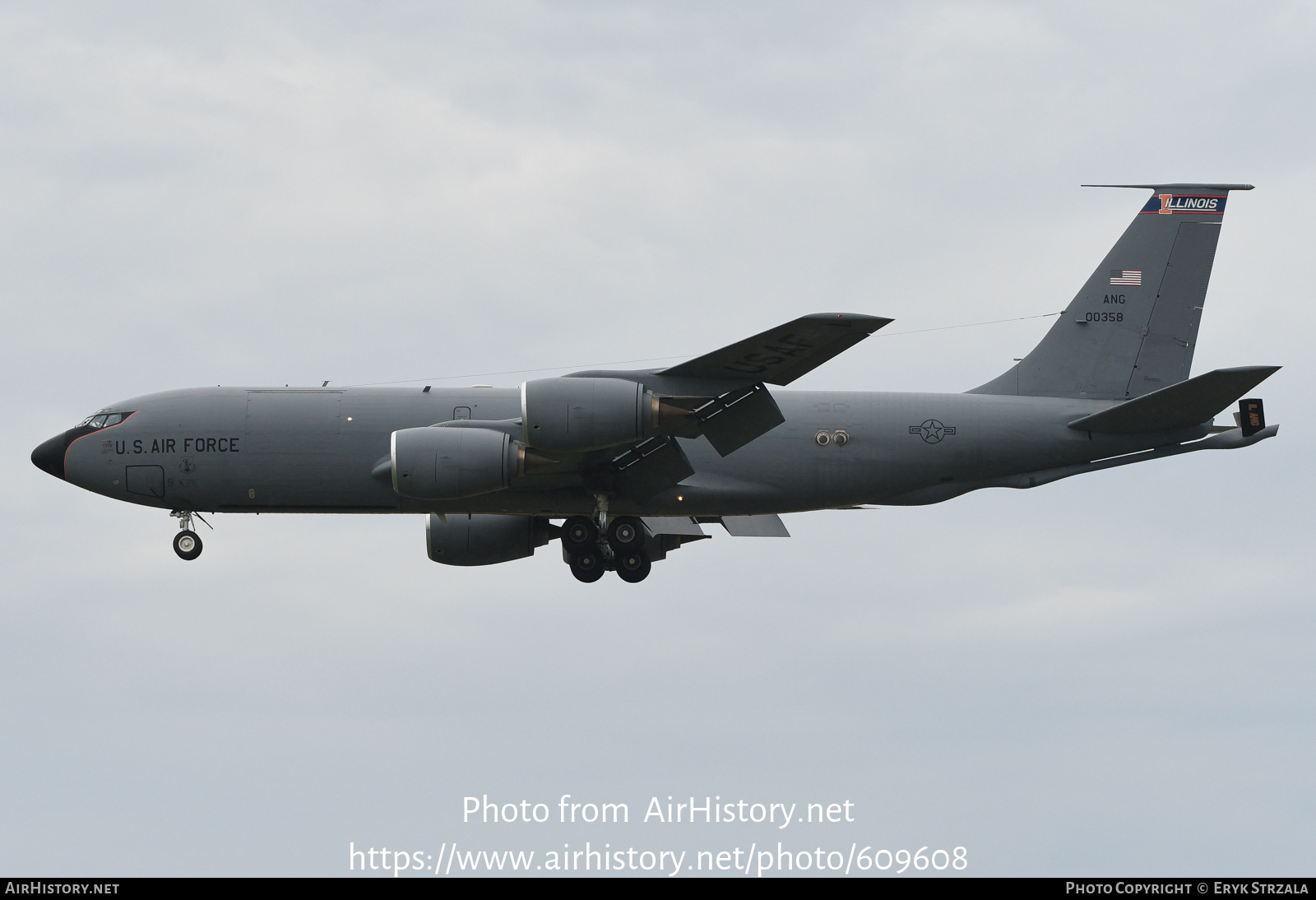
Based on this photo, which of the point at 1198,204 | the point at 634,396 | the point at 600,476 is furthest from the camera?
the point at 1198,204

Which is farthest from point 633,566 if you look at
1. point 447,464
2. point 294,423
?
point 294,423

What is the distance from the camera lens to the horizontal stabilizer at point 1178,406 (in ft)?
103

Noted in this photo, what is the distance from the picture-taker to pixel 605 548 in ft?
121

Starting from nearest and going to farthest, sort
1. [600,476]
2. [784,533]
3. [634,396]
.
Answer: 1. [634,396]
2. [600,476]
3. [784,533]

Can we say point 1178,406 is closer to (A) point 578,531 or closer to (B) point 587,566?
(A) point 578,531

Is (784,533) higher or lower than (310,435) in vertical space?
lower

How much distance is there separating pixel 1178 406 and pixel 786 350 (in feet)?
31.7

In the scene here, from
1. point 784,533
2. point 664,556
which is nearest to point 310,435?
point 664,556

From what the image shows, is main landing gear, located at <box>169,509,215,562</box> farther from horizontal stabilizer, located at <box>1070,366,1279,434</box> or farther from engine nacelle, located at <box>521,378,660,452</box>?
horizontal stabilizer, located at <box>1070,366,1279,434</box>

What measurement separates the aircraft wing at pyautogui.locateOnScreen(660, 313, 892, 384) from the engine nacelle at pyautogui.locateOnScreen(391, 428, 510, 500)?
169 inches

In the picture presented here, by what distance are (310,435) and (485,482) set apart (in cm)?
522

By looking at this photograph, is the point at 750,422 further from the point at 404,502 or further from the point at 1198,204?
the point at 1198,204

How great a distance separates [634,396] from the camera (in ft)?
98.2

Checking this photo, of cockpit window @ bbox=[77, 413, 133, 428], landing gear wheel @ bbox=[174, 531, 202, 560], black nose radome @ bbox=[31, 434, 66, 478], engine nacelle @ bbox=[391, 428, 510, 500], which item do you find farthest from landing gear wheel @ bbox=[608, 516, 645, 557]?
black nose radome @ bbox=[31, 434, 66, 478]
